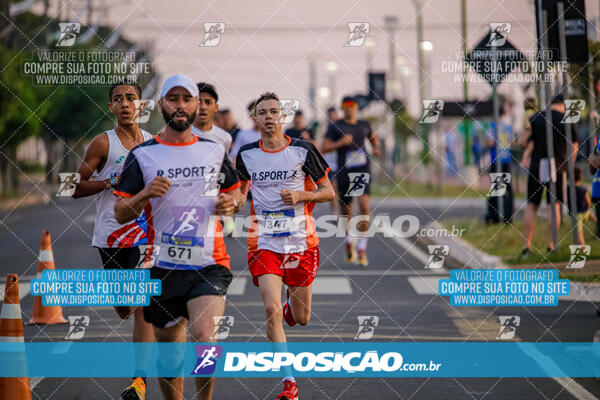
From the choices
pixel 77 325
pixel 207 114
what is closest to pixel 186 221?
pixel 207 114

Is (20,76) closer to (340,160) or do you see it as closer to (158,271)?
(340,160)

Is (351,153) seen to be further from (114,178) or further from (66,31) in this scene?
(114,178)

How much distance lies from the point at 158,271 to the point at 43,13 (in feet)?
152

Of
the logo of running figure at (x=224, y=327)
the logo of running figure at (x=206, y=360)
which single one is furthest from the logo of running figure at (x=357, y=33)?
the logo of running figure at (x=206, y=360)

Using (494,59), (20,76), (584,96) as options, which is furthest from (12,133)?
(494,59)

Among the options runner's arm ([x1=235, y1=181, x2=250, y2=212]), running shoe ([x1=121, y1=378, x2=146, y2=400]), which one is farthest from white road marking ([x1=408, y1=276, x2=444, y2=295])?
running shoe ([x1=121, y1=378, x2=146, y2=400])

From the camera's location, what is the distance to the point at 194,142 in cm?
657

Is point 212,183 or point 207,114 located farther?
point 207,114

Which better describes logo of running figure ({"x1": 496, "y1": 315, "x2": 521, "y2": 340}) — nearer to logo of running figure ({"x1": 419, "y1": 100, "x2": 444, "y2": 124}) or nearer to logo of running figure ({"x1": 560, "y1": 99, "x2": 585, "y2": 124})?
logo of running figure ({"x1": 419, "y1": 100, "x2": 444, "y2": 124})

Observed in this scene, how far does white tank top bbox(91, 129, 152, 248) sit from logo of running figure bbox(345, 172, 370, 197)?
298 inches

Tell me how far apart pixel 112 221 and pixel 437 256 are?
9.23 meters

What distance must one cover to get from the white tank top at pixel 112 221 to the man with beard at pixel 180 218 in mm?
1550

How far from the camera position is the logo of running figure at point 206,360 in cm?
634

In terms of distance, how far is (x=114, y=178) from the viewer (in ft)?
26.9
